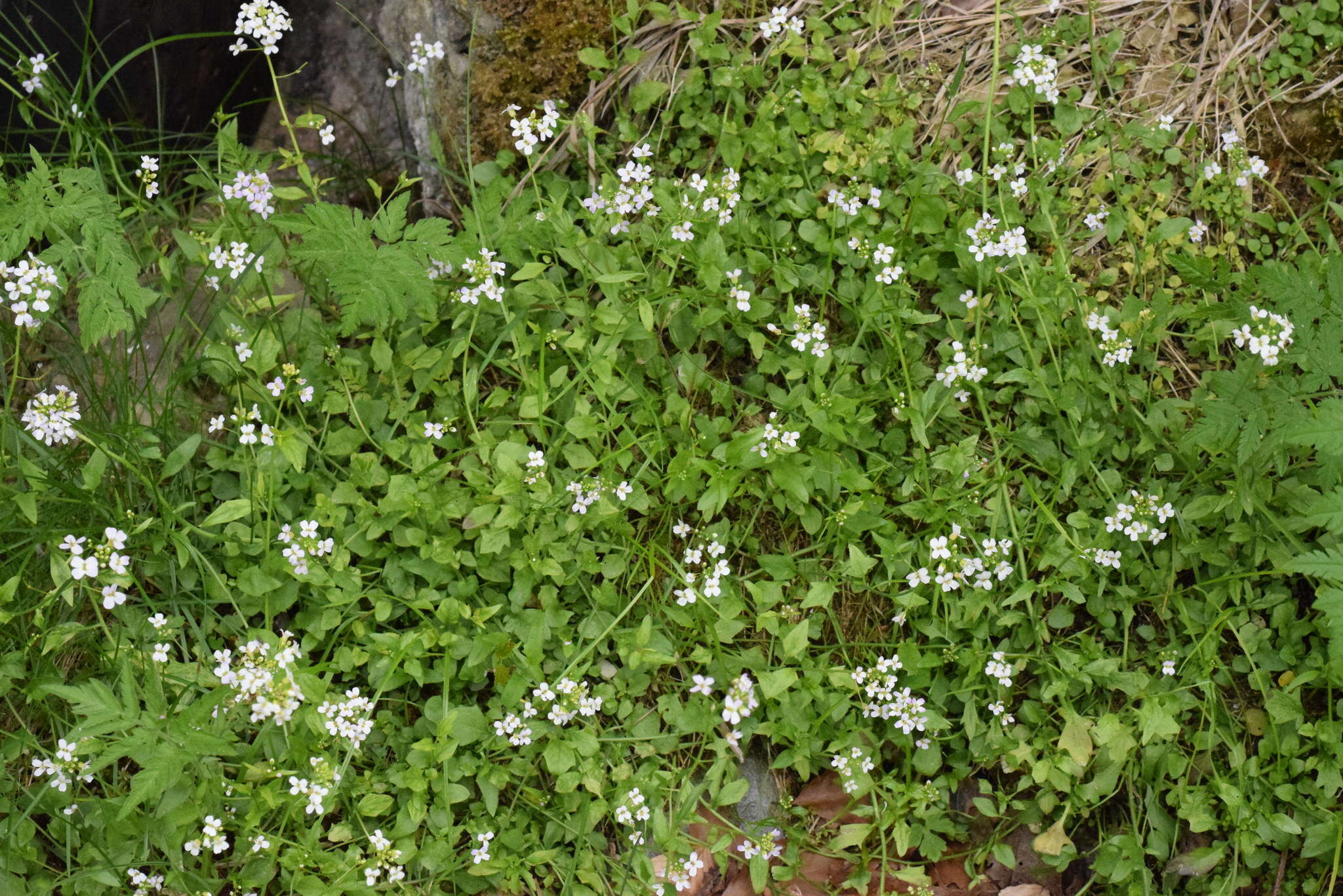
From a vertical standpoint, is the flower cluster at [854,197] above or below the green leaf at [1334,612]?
above

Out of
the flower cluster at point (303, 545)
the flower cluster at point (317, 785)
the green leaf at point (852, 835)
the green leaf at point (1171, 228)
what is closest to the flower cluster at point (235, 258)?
the flower cluster at point (303, 545)

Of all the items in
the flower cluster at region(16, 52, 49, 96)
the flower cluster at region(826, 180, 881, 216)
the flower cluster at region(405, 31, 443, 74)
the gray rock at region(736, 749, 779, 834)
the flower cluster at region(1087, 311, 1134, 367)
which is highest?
the flower cluster at region(16, 52, 49, 96)

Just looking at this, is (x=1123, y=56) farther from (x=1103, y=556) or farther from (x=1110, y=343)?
(x=1103, y=556)

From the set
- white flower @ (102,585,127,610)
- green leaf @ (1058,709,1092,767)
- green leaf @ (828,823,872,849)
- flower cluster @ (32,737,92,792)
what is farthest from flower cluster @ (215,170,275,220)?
green leaf @ (1058,709,1092,767)

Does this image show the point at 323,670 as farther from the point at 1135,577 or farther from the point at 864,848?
the point at 1135,577

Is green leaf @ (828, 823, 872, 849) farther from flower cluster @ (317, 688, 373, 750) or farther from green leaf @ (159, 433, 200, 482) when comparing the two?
green leaf @ (159, 433, 200, 482)

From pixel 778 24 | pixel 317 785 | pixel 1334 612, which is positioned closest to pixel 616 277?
pixel 778 24

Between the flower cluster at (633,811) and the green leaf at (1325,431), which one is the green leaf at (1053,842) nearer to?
the flower cluster at (633,811)
